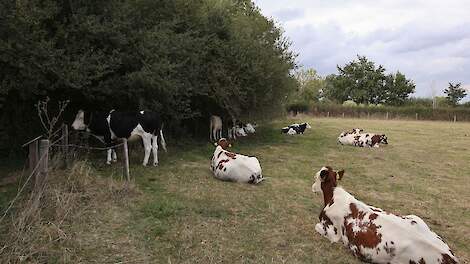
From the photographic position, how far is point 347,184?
11367 mm

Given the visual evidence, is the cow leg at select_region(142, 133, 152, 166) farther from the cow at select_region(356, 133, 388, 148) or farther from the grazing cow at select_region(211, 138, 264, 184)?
the cow at select_region(356, 133, 388, 148)

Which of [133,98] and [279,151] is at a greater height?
[133,98]

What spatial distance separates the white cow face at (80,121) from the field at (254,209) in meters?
1.61

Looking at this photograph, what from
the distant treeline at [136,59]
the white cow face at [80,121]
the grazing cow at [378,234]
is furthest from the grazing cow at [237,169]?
the white cow face at [80,121]

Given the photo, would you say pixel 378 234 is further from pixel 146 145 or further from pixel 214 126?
pixel 214 126

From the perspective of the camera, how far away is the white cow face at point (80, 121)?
12.3 m

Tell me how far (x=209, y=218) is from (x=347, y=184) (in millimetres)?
4723

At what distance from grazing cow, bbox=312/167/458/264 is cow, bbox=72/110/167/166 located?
624 cm

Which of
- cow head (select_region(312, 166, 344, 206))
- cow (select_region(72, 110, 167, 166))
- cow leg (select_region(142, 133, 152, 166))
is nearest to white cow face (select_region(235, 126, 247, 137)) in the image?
Answer: cow (select_region(72, 110, 167, 166))

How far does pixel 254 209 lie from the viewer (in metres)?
8.52

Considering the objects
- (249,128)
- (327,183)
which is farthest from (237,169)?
(249,128)

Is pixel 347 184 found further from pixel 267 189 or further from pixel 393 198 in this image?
pixel 267 189

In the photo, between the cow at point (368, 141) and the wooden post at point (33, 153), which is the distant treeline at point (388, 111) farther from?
the wooden post at point (33, 153)

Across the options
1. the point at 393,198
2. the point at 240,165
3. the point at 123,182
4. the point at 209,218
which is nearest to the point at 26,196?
the point at 123,182
